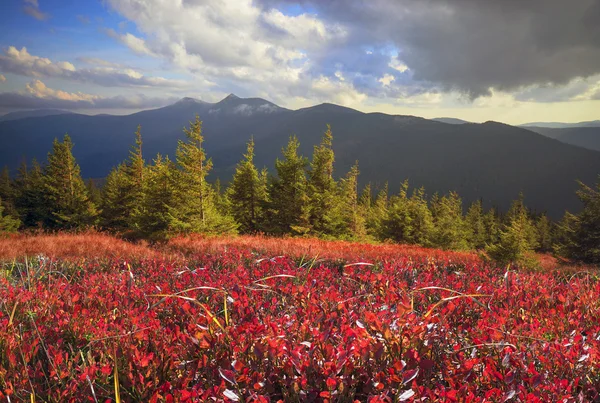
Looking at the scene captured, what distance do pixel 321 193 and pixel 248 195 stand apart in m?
7.62

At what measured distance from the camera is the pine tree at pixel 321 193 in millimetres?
26641

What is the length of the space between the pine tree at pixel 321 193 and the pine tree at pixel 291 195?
75 centimetres

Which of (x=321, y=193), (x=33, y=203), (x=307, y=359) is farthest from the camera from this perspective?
(x=33, y=203)

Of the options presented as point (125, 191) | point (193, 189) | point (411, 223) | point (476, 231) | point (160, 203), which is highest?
point (193, 189)

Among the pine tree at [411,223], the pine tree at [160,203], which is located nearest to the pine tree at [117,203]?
the pine tree at [160,203]

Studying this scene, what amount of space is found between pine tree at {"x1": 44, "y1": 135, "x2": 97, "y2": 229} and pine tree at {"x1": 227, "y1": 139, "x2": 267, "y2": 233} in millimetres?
16522

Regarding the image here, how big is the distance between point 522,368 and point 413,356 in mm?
509

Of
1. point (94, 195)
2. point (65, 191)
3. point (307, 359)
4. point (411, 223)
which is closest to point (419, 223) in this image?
point (411, 223)

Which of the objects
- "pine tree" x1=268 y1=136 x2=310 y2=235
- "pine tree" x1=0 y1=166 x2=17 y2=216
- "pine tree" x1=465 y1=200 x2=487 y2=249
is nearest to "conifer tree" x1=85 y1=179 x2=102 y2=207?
"pine tree" x1=0 y1=166 x2=17 y2=216

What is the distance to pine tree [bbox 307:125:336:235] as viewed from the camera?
26.6 metres

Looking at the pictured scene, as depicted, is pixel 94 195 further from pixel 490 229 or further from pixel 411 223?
pixel 490 229

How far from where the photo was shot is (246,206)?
31.8m

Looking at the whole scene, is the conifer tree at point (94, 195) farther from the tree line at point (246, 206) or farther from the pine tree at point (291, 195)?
the pine tree at point (291, 195)

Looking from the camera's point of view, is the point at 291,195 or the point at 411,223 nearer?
the point at 291,195
